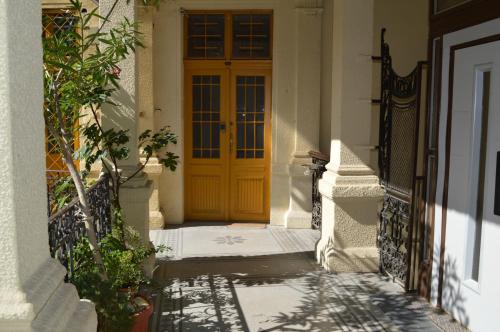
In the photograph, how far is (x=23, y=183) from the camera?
1.81 m

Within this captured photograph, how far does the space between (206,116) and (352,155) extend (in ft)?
11.3

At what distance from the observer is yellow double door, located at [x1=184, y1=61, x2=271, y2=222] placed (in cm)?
885

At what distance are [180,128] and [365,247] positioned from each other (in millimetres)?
3739

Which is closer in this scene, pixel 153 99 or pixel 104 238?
pixel 104 238

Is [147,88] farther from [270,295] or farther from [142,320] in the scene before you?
[142,320]

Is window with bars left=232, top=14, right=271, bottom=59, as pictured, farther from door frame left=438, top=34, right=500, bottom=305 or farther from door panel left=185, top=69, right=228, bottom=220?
door frame left=438, top=34, right=500, bottom=305

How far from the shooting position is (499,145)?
13.5 feet

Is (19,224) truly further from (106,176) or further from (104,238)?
(106,176)

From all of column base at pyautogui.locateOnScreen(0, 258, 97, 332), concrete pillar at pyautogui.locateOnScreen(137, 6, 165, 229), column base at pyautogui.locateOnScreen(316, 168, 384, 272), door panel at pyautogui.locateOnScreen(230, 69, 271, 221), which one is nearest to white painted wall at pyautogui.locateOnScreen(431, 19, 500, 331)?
column base at pyautogui.locateOnScreen(316, 168, 384, 272)

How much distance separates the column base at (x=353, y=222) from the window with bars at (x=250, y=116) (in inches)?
112

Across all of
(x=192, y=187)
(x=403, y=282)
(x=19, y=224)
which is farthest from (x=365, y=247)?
(x=19, y=224)

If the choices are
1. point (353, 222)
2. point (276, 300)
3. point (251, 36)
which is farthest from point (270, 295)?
point (251, 36)

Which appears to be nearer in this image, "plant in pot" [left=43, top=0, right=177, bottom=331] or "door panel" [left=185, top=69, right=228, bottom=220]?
"plant in pot" [left=43, top=0, right=177, bottom=331]

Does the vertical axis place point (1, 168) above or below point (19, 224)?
above
